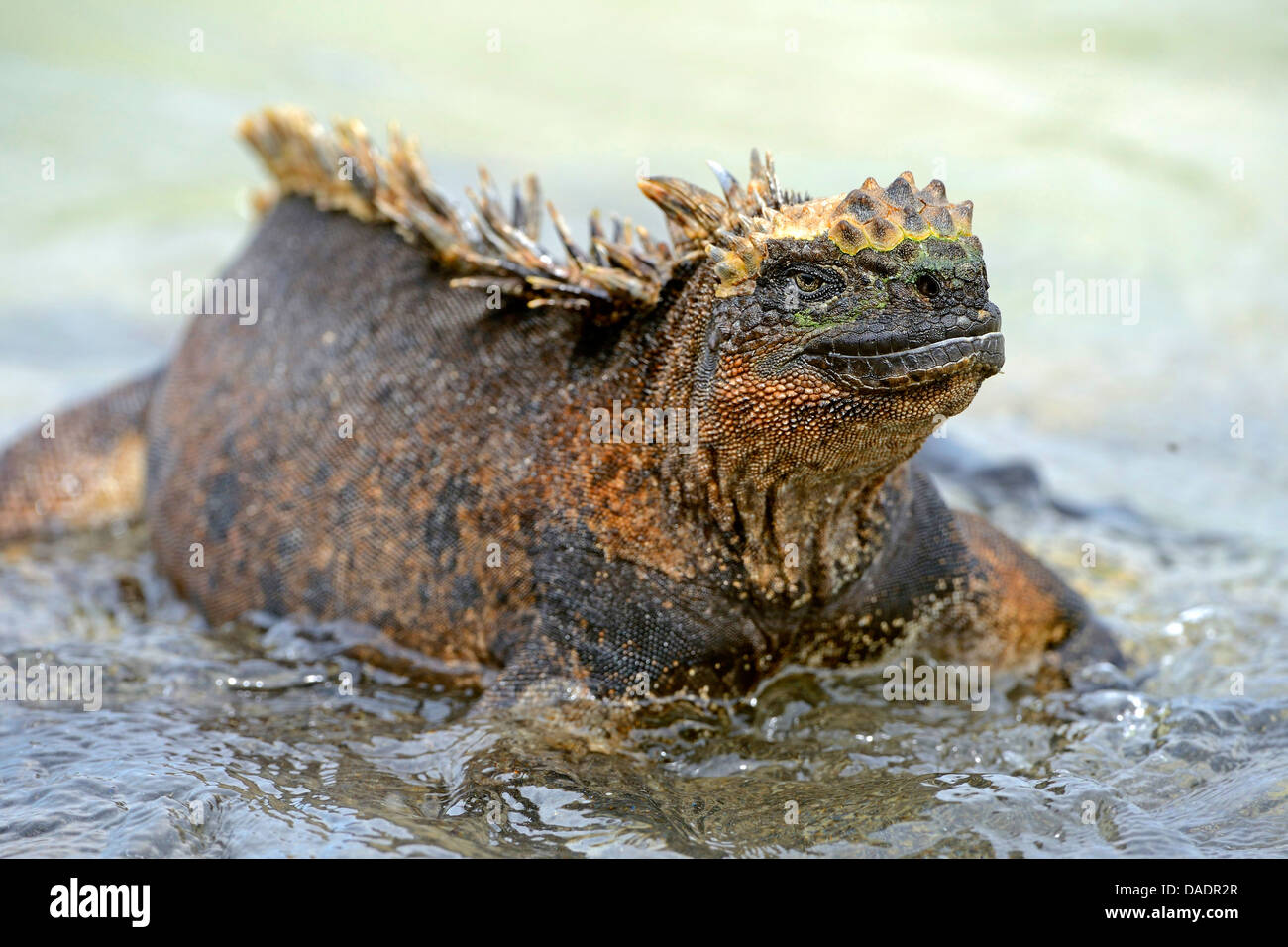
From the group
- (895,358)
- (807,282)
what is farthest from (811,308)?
(895,358)

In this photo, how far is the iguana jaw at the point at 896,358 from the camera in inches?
136

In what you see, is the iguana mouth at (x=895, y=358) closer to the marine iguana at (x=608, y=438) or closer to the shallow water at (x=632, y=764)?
the marine iguana at (x=608, y=438)

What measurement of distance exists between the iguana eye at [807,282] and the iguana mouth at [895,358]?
0.14m

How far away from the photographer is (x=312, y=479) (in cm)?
509

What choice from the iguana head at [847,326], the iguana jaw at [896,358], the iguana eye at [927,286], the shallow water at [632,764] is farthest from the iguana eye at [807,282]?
the shallow water at [632,764]

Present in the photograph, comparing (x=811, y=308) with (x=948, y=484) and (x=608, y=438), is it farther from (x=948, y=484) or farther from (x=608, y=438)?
(x=948, y=484)

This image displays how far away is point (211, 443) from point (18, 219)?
8009 millimetres

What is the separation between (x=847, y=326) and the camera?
3.51 m

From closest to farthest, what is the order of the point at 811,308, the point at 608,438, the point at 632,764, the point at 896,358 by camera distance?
the point at 896,358, the point at 811,308, the point at 632,764, the point at 608,438

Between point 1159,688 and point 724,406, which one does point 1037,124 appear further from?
point 724,406

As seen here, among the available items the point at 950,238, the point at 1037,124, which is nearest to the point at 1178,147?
the point at 1037,124

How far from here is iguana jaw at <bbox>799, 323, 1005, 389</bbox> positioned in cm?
345

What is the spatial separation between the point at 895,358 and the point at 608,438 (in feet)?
3.40

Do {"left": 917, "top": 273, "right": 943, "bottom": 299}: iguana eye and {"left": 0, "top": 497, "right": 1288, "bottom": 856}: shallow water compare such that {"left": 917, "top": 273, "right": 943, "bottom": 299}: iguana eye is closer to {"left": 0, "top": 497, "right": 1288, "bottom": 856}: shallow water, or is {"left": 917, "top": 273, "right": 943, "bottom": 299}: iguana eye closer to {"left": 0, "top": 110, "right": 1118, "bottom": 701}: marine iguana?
{"left": 0, "top": 110, "right": 1118, "bottom": 701}: marine iguana
